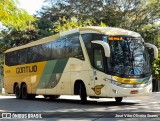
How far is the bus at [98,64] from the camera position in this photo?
16.6m

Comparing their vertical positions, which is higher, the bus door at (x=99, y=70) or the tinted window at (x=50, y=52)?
the tinted window at (x=50, y=52)

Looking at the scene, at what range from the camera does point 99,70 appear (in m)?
17.0

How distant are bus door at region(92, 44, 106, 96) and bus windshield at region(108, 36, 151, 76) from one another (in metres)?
0.41

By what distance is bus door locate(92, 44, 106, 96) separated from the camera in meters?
16.8

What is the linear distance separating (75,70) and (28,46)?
6.76 m

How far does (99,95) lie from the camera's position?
17.0m

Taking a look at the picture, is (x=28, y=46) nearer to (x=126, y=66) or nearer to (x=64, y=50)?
(x=64, y=50)

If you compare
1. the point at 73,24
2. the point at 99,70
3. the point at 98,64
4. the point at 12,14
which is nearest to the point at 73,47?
the point at 98,64

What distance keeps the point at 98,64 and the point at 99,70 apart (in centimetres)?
30

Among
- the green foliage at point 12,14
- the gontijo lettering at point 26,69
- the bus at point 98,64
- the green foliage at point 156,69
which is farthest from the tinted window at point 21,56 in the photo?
the green foliage at point 156,69

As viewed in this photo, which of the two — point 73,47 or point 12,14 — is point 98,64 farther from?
point 12,14

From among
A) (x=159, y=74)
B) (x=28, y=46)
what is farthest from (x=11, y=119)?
(x=159, y=74)

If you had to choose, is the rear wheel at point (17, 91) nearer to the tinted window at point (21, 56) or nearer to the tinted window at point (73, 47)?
the tinted window at point (21, 56)

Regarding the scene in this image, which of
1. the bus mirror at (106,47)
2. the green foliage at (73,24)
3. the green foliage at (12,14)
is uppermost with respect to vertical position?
the green foliage at (73,24)
